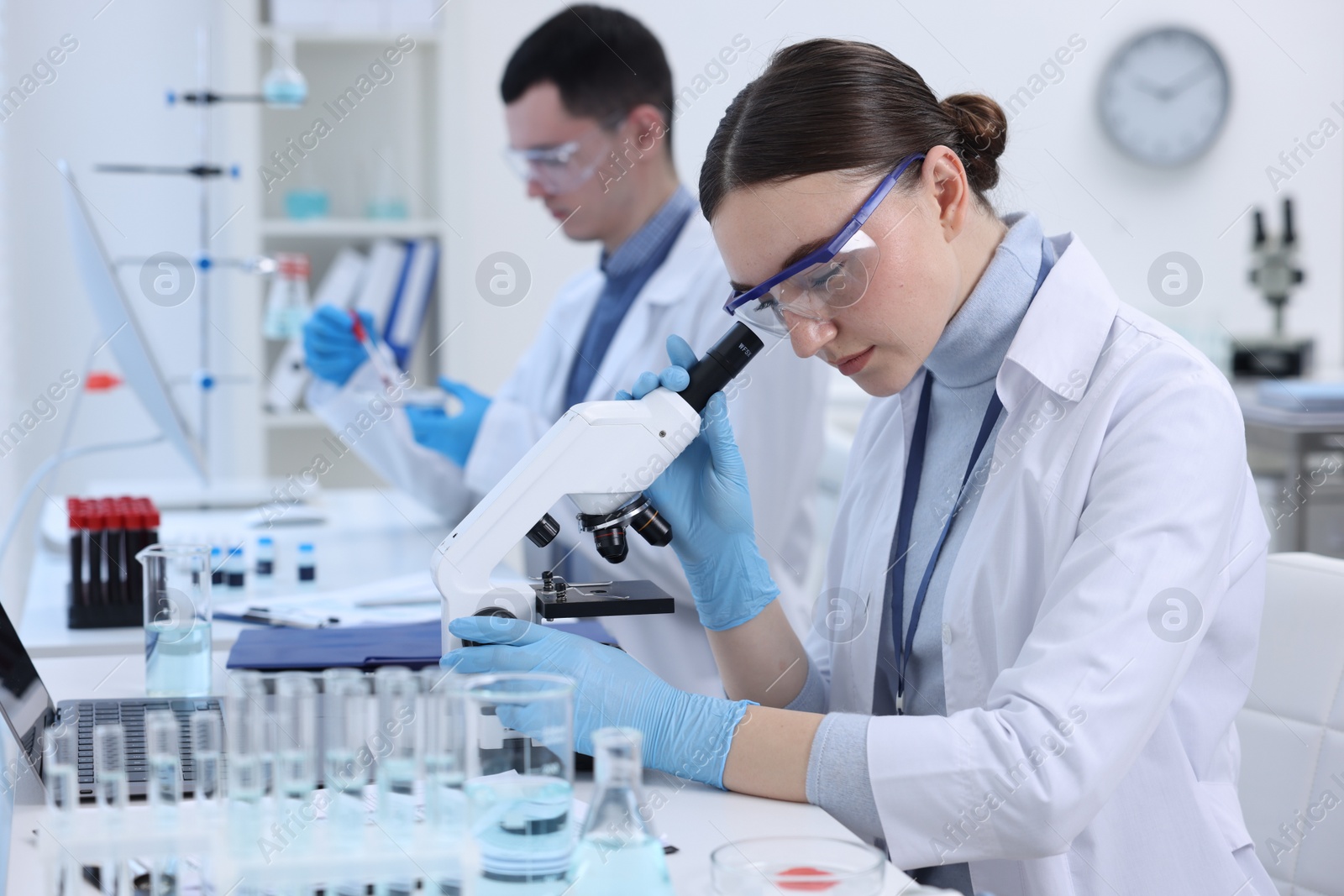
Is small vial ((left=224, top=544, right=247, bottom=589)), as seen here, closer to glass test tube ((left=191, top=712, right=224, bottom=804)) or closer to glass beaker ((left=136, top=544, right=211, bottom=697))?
glass beaker ((left=136, top=544, right=211, bottom=697))

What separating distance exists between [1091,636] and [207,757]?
2.34 feet

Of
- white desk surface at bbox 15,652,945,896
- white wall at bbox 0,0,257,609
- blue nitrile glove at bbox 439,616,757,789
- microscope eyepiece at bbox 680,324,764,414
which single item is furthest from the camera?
white wall at bbox 0,0,257,609

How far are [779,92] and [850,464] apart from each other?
1.87 feet

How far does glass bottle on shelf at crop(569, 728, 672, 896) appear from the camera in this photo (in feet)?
2.53

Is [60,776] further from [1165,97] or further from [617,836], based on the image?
[1165,97]

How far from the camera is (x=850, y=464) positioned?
1.62m

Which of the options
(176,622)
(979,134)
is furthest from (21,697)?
(979,134)

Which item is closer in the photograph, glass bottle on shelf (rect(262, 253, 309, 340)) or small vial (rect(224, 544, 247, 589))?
small vial (rect(224, 544, 247, 589))

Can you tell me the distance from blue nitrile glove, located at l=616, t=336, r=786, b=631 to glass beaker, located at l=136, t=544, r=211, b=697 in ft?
1.70

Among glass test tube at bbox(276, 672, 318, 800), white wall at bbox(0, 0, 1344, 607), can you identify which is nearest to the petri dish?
glass test tube at bbox(276, 672, 318, 800)

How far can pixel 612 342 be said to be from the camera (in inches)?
91.7

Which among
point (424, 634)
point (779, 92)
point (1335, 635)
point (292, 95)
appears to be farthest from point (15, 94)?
point (1335, 635)

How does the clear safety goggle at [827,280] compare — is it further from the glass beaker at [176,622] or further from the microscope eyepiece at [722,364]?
the glass beaker at [176,622]

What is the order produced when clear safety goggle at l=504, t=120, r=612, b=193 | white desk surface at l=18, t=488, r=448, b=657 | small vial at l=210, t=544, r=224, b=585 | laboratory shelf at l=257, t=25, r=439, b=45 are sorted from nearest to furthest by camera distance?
white desk surface at l=18, t=488, r=448, b=657
small vial at l=210, t=544, r=224, b=585
clear safety goggle at l=504, t=120, r=612, b=193
laboratory shelf at l=257, t=25, r=439, b=45
